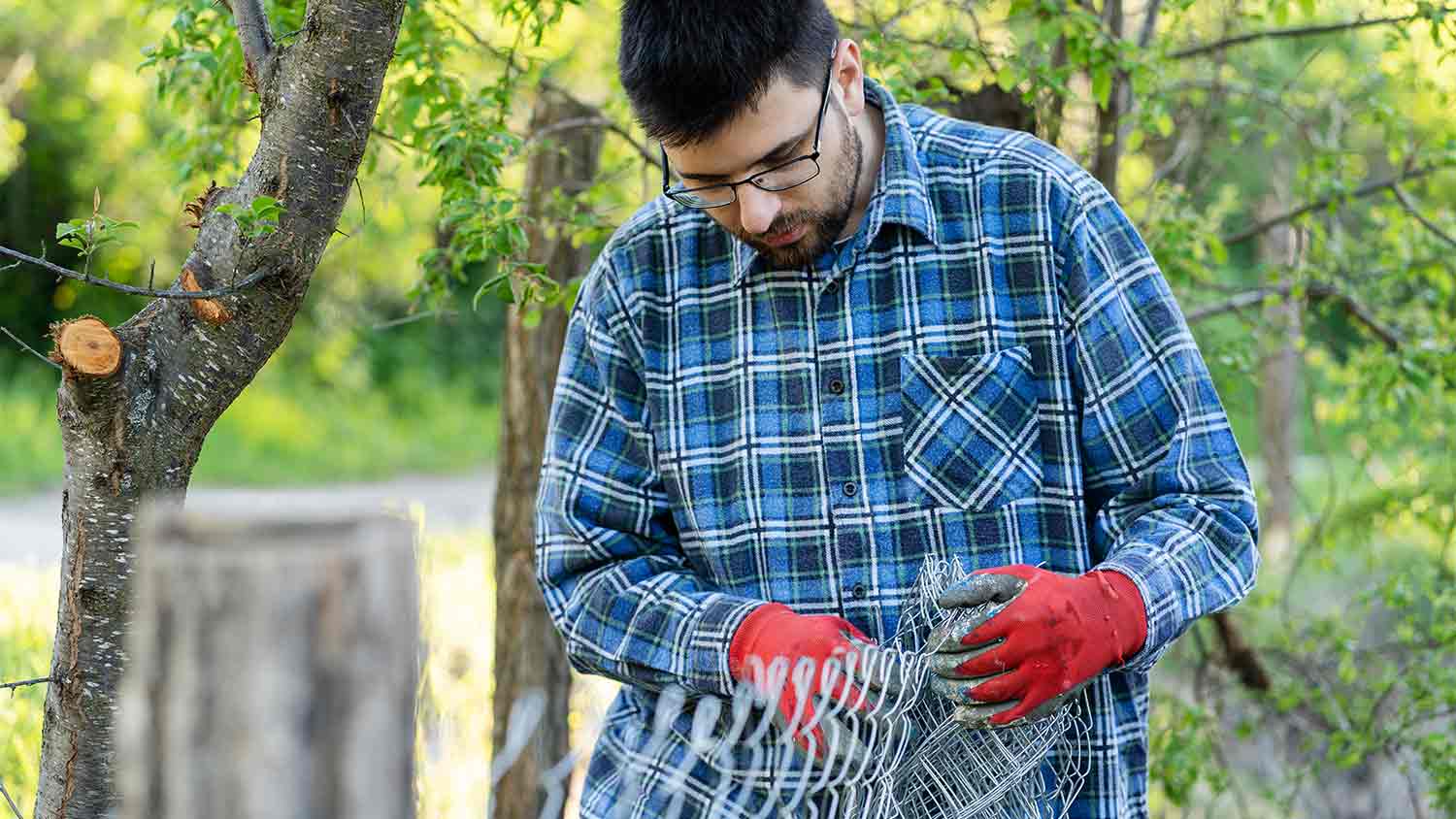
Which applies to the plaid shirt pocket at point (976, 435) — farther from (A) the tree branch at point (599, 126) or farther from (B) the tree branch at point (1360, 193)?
(B) the tree branch at point (1360, 193)

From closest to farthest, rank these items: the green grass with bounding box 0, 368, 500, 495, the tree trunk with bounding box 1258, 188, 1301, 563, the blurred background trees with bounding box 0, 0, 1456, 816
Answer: the blurred background trees with bounding box 0, 0, 1456, 816 < the tree trunk with bounding box 1258, 188, 1301, 563 < the green grass with bounding box 0, 368, 500, 495

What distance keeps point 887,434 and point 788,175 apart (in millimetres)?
381

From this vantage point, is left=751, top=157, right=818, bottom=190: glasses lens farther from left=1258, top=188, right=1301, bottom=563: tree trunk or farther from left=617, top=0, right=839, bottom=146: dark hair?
left=1258, top=188, right=1301, bottom=563: tree trunk

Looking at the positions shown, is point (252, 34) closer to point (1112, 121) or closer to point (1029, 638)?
point (1029, 638)

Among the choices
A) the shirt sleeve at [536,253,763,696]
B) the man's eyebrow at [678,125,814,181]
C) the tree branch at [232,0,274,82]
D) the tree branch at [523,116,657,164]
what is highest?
the tree branch at [523,116,657,164]

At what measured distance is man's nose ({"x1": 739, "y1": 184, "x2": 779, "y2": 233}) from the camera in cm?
190

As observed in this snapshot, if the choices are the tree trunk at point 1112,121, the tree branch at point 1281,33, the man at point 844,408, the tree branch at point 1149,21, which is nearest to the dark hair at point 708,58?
the man at point 844,408

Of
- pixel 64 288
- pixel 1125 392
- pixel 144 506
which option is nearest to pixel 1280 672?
pixel 1125 392

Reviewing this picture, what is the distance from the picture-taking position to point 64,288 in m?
11.8

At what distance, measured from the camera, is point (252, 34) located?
1993 millimetres

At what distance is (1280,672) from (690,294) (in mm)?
A: 2652

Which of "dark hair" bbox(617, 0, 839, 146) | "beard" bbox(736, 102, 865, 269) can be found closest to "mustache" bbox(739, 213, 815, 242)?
"beard" bbox(736, 102, 865, 269)

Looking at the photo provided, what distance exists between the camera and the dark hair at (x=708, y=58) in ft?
6.05

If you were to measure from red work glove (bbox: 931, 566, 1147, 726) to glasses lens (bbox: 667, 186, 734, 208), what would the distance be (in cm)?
62
